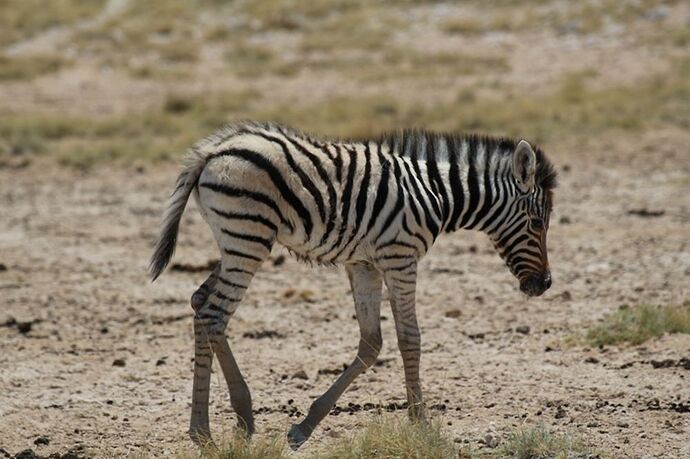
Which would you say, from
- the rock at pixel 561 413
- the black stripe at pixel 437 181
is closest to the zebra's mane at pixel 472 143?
the black stripe at pixel 437 181

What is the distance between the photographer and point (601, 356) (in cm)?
827

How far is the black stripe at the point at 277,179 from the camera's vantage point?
6598 mm

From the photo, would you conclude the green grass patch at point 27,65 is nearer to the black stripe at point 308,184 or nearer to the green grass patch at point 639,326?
the green grass patch at point 639,326

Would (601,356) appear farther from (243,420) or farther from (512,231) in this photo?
(243,420)

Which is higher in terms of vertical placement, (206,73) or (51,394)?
(206,73)

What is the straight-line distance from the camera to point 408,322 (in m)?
6.81

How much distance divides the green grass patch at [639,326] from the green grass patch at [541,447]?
2.22 m

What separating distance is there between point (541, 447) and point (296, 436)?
147 cm

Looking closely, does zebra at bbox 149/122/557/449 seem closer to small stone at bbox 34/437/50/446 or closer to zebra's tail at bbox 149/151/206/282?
zebra's tail at bbox 149/151/206/282

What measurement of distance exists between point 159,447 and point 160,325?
274 centimetres

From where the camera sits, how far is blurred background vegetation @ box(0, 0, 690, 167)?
58.0ft

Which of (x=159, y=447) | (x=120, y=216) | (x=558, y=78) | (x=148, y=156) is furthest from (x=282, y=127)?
(x=558, y=78)

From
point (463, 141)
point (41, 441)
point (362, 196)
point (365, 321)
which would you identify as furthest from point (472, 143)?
point (41, 441)

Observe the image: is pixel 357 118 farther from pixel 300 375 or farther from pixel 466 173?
pixel 466 173
